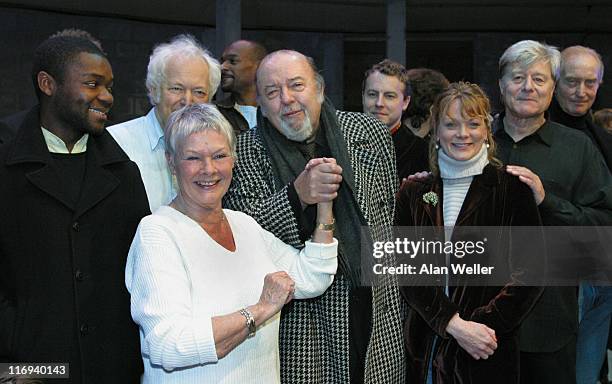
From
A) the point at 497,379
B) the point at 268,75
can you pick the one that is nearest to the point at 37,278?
the point at 268,75

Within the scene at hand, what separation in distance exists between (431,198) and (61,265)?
1.33 meters

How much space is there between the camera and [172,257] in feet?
6.50

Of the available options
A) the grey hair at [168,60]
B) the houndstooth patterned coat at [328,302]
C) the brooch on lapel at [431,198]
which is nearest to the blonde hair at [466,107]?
the brooch on lapel at [431,198]

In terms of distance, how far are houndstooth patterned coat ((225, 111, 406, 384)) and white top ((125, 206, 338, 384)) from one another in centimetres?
36

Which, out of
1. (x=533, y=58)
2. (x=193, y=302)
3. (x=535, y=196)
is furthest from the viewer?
(x=533, y=58)

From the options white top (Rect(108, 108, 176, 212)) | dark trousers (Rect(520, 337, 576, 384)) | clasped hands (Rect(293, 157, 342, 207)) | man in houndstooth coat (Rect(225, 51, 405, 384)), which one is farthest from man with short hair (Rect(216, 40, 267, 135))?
dark trousers (Rect(520, 337, 576, 384))

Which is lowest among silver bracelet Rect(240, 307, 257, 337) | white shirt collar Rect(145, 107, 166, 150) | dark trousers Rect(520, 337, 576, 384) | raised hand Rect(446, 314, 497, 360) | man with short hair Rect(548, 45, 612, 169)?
dark trousers Rect(520, 337, 576, 384)

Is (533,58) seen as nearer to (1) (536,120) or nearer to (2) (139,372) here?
(1) (536,120)

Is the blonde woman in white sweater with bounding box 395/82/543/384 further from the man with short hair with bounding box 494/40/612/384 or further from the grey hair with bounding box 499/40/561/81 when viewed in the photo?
the grey hair with bounding box 499/40/561/81

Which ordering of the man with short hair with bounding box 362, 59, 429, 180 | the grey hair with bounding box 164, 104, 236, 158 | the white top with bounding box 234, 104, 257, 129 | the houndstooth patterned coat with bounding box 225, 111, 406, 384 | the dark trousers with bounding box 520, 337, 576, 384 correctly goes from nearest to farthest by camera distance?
the grey hair with bounding box 164, 104, 236, 158, the houndstooth patterned coat with bounding box 225, 111, 406, 384, the dark trousers with bounding box 520, 337, 576, 384, the man with short hair with bounding box 362, 59, 429, 180, the white top with bounding box 234, 104, 257, 129

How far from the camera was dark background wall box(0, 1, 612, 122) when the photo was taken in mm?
8656

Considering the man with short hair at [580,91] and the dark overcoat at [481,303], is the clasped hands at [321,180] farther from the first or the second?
the man with short hair at [580,91]

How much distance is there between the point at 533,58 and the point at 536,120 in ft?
0.82

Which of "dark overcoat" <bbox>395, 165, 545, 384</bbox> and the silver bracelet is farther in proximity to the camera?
"dark overcoat" <bbox>395, 165, 545, 384</bbox>
